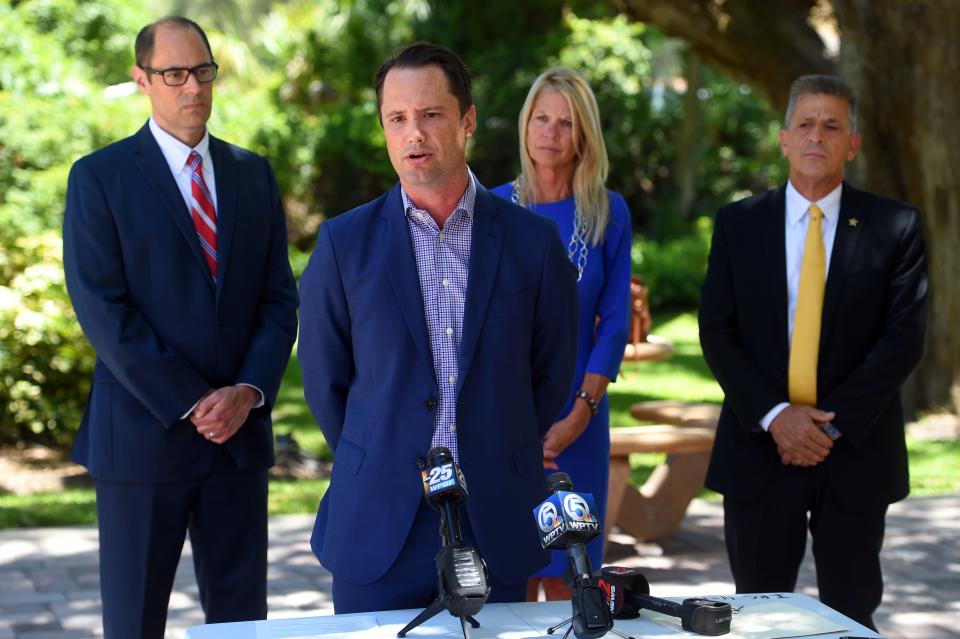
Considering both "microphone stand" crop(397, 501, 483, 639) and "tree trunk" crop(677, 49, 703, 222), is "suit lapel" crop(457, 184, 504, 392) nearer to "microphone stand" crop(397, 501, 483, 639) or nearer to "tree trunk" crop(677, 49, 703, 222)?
"microphone stand" crop(397, 501, 483, 639)

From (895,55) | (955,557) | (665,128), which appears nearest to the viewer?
(955,557)

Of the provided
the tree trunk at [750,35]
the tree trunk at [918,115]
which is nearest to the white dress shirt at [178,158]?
the tree trunk at [918,115]

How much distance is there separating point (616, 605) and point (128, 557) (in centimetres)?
189

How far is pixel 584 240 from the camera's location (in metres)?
4.95

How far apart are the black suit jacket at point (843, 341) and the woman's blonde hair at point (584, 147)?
0.56 metres

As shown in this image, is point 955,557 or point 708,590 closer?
point 708,590

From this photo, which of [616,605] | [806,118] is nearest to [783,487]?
[806,118]

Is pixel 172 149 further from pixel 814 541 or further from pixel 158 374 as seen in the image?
pixel 814 541

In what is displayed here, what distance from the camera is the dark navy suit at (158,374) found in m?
4.16

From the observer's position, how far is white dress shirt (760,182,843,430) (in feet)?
14.9

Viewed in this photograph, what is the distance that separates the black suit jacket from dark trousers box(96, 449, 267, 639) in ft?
5.54

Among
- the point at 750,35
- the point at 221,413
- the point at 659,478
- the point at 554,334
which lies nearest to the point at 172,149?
the point at 221,413

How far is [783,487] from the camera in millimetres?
4539

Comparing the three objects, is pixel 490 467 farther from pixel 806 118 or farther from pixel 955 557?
pixel 955 557
